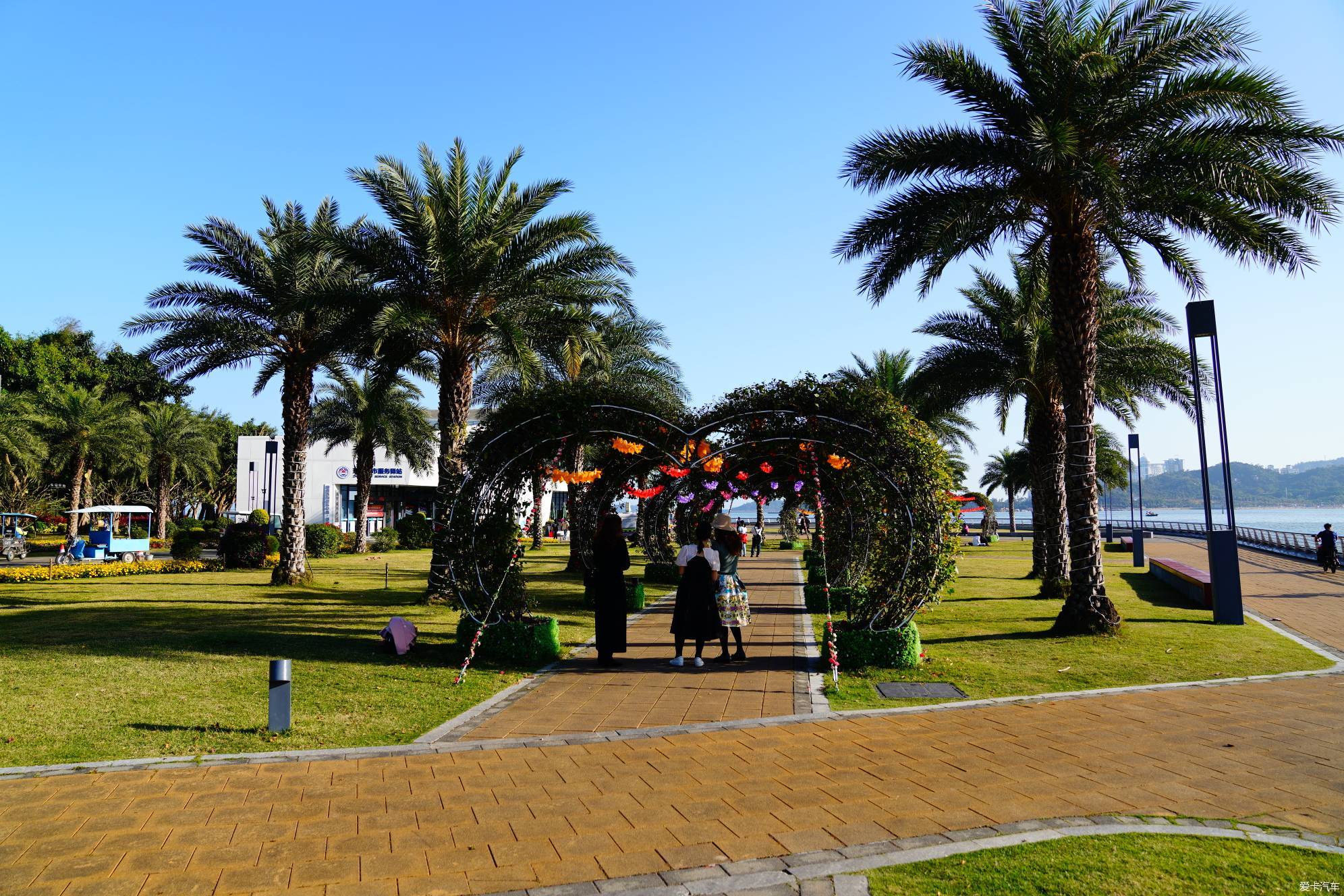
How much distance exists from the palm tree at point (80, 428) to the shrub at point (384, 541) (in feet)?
37.3

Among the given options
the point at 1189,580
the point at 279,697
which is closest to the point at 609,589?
the point at 279,697

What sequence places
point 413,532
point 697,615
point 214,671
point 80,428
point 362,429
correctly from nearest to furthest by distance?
point 214,671, point 697,615, point 362,429, point 80,428, point 413,532

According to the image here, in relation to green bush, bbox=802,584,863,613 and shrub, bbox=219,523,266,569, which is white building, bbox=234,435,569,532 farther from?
green bush, bbox=802,584,863,613

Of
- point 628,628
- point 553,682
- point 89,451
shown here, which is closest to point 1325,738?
point 553,682

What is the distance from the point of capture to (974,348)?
20.4 meters

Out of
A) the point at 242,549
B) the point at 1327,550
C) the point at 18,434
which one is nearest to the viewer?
the point at 1327,550

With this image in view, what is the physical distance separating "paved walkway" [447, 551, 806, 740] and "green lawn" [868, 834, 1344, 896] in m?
3.32

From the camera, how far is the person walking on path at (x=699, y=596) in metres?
9.81

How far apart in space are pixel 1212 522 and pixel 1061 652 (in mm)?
4688

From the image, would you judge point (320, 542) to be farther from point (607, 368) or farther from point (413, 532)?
point (607, 368)

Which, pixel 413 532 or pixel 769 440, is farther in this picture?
pixel 413 532

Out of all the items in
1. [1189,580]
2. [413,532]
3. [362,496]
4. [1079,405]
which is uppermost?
[1079,405]

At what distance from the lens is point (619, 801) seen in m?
5.13

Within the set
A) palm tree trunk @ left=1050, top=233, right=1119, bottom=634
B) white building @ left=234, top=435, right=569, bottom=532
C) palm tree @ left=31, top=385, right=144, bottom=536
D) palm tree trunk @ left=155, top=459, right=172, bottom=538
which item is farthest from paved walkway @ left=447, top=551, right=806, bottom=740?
white building @ left=234, top=435, right=569, bottom=532
